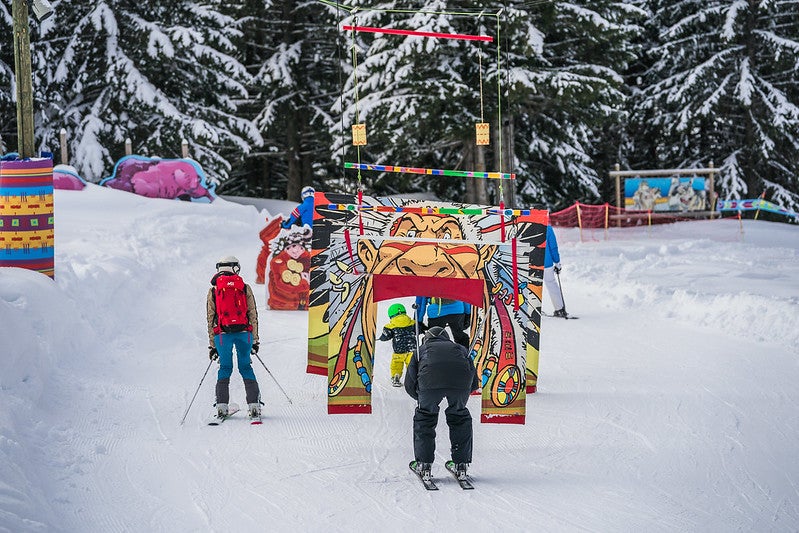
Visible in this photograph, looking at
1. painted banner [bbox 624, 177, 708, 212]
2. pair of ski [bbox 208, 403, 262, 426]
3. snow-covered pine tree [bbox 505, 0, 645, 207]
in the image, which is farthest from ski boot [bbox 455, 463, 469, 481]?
painted banner [bbox 624, 177, 708, 212]

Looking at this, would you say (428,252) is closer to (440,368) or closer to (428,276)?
(428,276)

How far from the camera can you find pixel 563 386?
10383mm

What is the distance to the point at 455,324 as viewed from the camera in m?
9.88

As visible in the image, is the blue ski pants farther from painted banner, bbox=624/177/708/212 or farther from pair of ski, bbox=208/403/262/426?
painted banner, bbox=624/177/708/212

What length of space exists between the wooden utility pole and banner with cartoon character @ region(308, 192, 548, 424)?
609 centimetres

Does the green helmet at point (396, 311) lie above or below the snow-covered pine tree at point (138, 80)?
below

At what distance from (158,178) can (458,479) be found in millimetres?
21170

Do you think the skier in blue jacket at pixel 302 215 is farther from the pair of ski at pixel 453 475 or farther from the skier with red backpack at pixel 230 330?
the pair of ski at pixel 453 475

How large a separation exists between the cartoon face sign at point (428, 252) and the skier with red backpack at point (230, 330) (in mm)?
1296

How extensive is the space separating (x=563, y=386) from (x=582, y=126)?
21.6m

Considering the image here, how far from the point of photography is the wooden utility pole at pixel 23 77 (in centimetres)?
1269

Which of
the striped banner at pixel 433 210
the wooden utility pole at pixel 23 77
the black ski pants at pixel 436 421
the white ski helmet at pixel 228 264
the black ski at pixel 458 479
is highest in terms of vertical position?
the wooden utility pole at pixel 23 77

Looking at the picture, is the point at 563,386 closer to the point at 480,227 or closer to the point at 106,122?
the point at 480,227

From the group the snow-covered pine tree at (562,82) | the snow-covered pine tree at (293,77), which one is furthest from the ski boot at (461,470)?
the snow-covered pine tree at (293,77)
